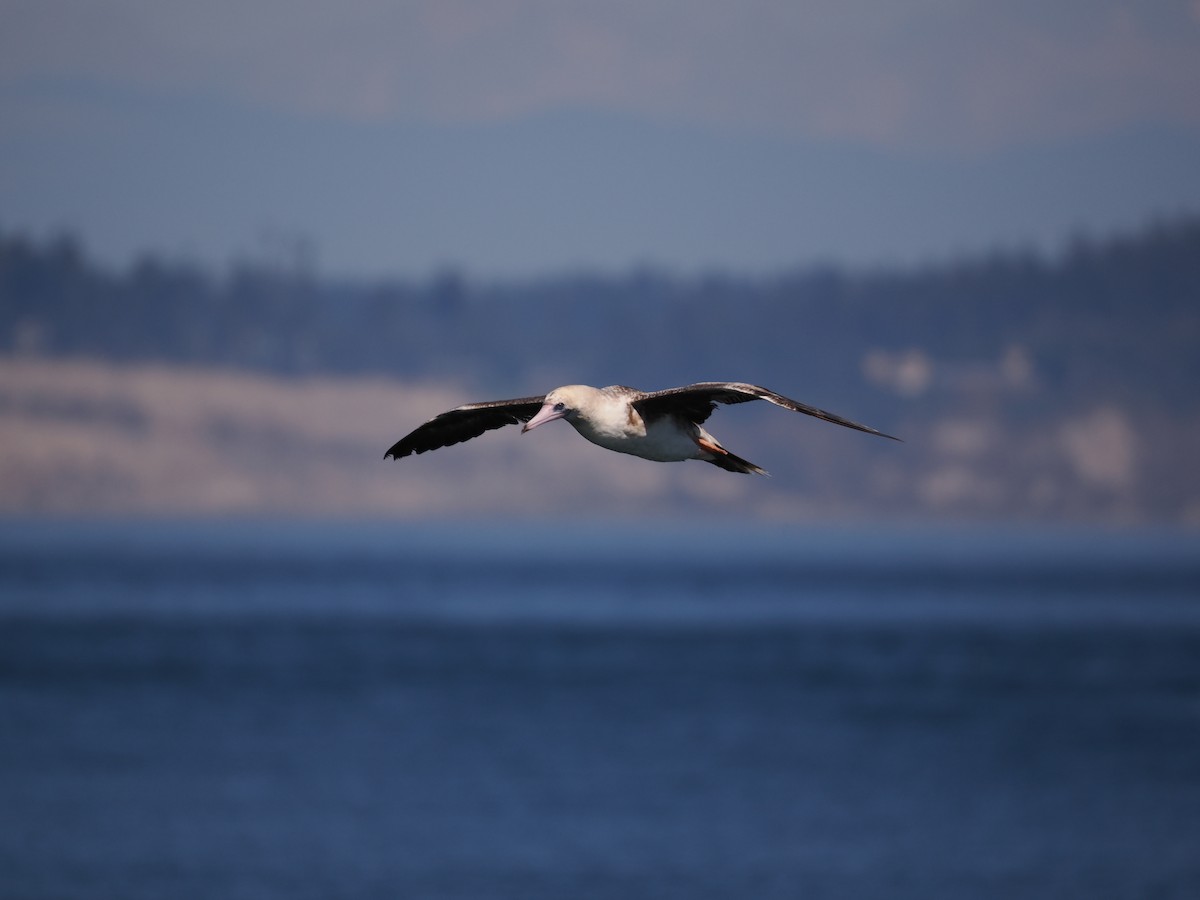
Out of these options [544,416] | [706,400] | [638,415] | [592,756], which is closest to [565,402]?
[544,416]

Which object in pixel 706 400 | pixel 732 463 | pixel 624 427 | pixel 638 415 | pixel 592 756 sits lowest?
pixel 592 756

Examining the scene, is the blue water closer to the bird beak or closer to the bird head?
the bird head

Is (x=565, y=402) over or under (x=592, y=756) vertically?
over

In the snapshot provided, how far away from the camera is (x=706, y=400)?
62.2 ft

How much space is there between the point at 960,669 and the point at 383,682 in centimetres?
2806

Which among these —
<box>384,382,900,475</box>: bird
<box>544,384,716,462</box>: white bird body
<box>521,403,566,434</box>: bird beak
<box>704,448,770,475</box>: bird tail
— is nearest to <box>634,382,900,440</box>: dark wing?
<box>384,382,900,475</box>: bird

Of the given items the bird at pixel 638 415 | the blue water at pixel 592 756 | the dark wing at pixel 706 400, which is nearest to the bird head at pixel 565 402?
the bird at pixel 638 415

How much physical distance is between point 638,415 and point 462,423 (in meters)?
2.29

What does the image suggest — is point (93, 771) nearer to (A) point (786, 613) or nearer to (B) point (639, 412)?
(B) point (639, 412)

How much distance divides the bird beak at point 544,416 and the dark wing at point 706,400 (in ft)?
2.94

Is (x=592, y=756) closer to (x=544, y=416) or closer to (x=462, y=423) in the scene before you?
(x=462, y=423)

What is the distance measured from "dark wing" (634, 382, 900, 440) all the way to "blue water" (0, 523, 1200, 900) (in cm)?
2618

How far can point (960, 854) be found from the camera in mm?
48844

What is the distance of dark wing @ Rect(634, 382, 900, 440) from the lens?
Result: 56.2 feet
